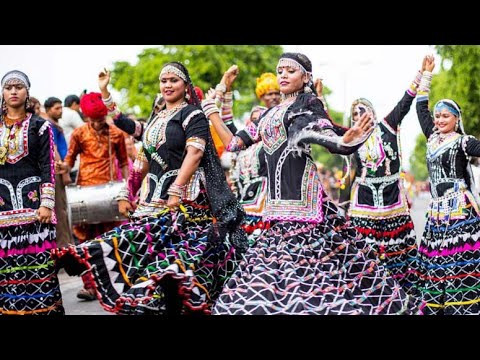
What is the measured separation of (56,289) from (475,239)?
4011mm

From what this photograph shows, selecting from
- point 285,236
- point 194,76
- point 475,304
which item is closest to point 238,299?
point 285,236

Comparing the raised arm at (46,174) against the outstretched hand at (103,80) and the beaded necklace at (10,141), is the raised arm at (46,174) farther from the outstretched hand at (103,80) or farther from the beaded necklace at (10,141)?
the outstretched hand at (103,80)

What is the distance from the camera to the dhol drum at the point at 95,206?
31.1 ft

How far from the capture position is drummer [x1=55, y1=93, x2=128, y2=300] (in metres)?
9.66

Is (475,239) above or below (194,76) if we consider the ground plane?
below

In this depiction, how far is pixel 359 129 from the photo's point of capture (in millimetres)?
5375

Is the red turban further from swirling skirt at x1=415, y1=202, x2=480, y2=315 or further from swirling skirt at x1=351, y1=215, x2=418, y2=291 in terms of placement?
swirling skirt at x1=415, y1=202, x2=480, y2=315

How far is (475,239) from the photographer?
24.8ft

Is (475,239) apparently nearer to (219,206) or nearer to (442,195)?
(442,195)

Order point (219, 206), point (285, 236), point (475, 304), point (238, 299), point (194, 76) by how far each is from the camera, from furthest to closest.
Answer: point (194, 76), point (475, 304), point (219, 206), point (285, 236), point (238, 299)

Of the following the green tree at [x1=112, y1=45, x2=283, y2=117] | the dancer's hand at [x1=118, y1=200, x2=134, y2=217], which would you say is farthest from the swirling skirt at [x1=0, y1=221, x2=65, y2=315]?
the green tree at [x1=112, y1=45, x2=283, y2=117]

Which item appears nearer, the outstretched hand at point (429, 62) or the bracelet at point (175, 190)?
the bracelet at point (175, 190)

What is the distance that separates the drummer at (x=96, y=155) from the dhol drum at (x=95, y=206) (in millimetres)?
117

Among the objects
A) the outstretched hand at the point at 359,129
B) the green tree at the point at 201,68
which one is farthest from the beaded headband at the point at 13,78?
the green tree at the point at 201,68
